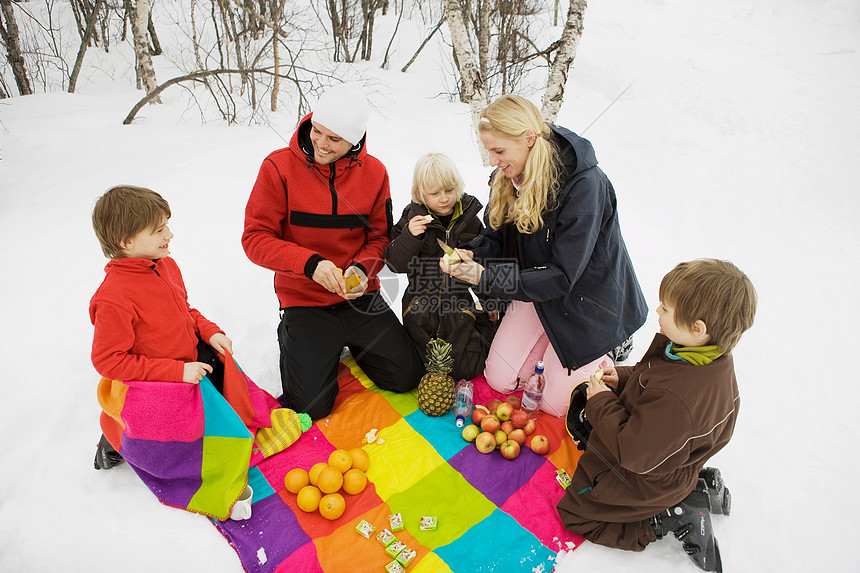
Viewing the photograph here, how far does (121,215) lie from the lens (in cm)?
205

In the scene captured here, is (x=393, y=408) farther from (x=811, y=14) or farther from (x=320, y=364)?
(x=811, y=14)

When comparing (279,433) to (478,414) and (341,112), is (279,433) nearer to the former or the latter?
(478,414)

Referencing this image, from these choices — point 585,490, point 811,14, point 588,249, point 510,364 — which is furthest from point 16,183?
point 811,14

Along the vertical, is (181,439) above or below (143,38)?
below

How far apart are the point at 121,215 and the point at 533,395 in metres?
2.31

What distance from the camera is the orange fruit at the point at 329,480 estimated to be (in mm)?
2359

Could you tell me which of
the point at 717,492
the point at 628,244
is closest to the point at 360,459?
the point at 717,492

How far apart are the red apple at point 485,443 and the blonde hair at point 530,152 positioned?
3.68ft

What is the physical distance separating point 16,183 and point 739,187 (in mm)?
7545

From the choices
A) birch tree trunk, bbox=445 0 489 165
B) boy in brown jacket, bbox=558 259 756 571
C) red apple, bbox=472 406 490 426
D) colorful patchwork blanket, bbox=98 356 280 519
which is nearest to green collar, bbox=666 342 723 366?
boy in brown jacket, bbox=558 259 756 571

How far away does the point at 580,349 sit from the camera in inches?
105

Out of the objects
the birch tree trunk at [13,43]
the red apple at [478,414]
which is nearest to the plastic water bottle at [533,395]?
the red apple at [478,414]

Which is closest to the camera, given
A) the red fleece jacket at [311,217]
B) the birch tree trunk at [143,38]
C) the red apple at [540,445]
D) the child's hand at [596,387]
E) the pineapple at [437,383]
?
the child's hand at [596,387]

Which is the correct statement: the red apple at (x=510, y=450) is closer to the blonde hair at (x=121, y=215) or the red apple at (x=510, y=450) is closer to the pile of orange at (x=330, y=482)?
the pile of orange at (x=330, y=482)
